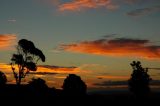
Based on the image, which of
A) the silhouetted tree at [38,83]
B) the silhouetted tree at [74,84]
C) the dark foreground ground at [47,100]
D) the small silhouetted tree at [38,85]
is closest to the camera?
the dark foreground ground at [47,100]

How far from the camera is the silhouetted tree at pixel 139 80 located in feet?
350

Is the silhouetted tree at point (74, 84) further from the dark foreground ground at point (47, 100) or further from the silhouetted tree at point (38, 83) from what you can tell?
the dark foreground ground at point (47, 100)

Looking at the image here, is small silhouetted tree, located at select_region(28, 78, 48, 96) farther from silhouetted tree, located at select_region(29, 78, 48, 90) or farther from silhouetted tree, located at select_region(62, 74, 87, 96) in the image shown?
silhouetted tree, located at select_region(62, 74, 87, 96)

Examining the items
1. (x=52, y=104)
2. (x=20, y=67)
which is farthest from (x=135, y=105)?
(x=20, y=67)

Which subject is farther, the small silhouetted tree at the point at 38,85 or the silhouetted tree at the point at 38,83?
the silhouetted tree at the point at 38,83

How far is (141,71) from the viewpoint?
10731 cm

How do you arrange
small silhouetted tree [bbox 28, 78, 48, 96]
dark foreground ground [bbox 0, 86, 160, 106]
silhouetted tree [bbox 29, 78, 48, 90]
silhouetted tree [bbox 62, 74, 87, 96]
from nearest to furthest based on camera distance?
dark foreground ground [bbox 0, 86, 160, 106]
small silhouetted tree [bbox 28, 78, 48, 96]
silhouetted tree [bbox 29, 78, 48, 90]
silhouetted tree [bbox 62, 74, 87, 96]

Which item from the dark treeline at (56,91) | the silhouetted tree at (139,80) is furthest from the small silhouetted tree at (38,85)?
the silhouetted tree at (139,80)

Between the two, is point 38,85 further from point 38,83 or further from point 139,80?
point 139,80

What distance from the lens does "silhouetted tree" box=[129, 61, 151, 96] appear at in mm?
106625

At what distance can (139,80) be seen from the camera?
10731 cm

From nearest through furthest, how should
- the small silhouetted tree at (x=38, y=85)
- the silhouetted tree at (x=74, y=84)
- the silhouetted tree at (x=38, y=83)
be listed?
the small silhouetted tree at (x=38, y=85), the silhouetted tree at (x=38, y=83), the silhouetted tree at (x=74, y=84)

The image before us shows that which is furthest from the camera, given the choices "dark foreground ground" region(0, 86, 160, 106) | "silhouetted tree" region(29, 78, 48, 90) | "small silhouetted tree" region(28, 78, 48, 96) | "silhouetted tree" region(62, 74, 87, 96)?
"silhouetted tree" region(62, 74, 87, 96)

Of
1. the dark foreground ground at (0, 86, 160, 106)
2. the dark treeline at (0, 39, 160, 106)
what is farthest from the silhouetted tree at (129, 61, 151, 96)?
the dark foreground ground at (0, 86, 160, 106)
